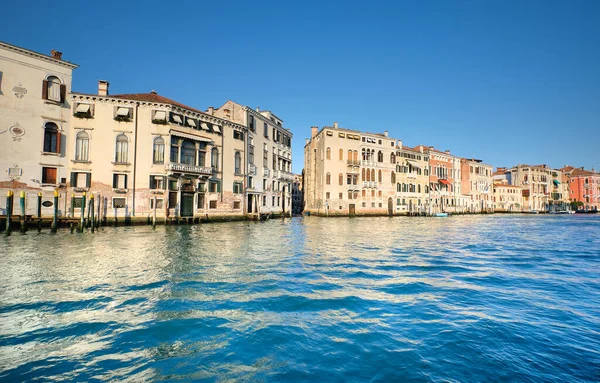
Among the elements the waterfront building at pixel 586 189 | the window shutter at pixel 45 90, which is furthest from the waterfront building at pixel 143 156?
the waterfront building at pixel 586 189

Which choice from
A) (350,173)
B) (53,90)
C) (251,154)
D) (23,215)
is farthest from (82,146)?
(350,173)

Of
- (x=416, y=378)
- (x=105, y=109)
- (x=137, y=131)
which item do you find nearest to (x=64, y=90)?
(x=105, y=109)

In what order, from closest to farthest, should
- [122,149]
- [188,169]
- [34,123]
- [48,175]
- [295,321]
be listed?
[295,321]
[34,123]
[48,175]
[122,149]
[188,169]

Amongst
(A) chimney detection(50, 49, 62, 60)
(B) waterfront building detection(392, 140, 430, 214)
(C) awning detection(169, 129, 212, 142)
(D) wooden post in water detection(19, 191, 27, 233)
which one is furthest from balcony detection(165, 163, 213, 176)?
(B) waterfront building detection(392, 140, 430, 214)

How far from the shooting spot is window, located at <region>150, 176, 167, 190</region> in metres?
23.4

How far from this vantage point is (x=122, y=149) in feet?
74.8

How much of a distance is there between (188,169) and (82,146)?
7.42 metres

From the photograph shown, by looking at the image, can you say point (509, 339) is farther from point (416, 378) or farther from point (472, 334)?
point (416, 378)

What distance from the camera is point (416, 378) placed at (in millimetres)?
3234

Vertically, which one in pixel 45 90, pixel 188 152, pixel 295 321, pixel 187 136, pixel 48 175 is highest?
pixel 45 90

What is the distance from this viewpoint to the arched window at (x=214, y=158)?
89.5 feet

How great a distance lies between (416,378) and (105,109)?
2642 cm

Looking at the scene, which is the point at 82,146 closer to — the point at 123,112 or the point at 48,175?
the point at 48,175

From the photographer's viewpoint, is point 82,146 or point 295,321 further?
point 82,146
